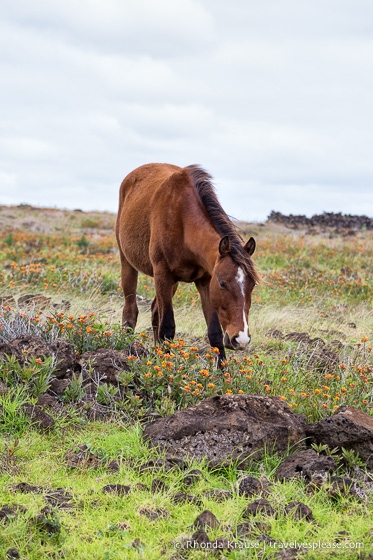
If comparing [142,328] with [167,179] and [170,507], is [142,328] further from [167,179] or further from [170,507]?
[170,507]

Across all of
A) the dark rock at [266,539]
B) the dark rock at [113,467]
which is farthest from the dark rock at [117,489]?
the dark rock at [266,539]

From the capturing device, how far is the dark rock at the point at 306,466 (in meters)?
4.53

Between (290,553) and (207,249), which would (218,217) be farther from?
(290,553)

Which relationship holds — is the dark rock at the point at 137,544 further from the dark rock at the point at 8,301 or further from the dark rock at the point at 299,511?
the dark rock at the point at 8,301

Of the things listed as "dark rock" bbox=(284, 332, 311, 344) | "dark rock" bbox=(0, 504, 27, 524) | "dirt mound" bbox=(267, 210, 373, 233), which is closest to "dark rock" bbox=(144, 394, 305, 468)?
"dark rock" bbox=(0, 504, 27, 524)

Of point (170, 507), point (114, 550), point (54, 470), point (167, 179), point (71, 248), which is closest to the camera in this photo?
point (114, 550)

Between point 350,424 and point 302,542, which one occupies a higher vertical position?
point 350,424

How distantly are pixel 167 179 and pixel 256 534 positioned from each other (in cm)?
493

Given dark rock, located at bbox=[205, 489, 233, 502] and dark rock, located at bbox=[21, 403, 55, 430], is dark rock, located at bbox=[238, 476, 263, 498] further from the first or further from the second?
dark rock, located at bbox=[21, 403, 55, 430]

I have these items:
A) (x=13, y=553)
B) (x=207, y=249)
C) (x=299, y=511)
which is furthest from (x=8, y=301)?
(x=299, y=511)

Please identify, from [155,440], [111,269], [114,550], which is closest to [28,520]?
[114,550]

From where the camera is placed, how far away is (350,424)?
15.9ft

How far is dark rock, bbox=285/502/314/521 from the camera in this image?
13.2 feet

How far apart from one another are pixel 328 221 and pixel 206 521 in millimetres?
27150
